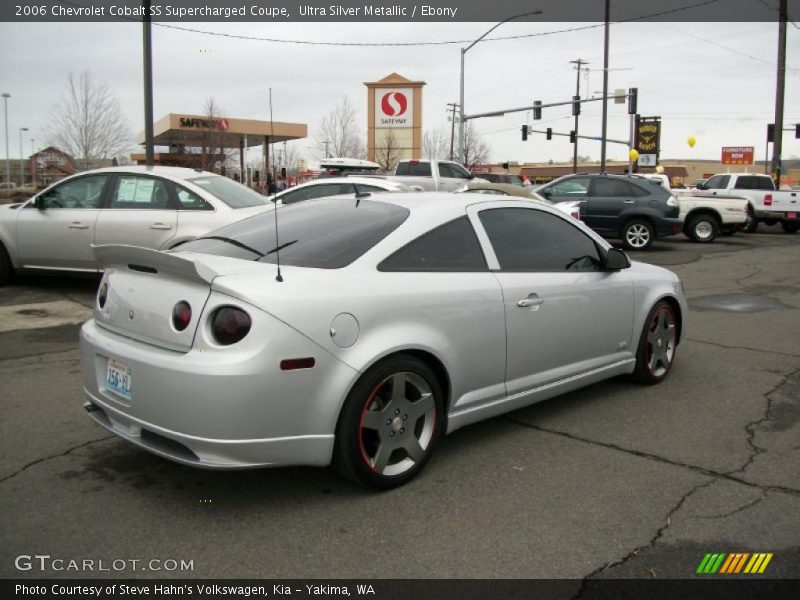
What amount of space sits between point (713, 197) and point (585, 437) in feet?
57.6

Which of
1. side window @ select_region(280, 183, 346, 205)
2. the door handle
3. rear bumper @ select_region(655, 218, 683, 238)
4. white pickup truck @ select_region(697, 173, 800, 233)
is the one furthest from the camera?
white pickup truck @ select_region(697, 173, 800, 233)

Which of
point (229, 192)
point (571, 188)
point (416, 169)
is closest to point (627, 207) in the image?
point (571, 188)

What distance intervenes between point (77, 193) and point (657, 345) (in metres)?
7.32

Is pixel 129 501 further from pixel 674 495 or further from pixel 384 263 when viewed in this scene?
pixel 674 495

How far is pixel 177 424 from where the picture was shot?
10.1ft

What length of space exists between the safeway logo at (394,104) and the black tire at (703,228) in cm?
3337

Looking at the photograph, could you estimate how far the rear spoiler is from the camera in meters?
3.20

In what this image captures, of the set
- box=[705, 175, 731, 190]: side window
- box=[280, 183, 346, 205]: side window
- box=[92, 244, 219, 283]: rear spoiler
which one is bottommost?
box=[92, 244, 219, 283]: rear spoiler

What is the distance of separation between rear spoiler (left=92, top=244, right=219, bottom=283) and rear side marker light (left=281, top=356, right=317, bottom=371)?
20.7 inches

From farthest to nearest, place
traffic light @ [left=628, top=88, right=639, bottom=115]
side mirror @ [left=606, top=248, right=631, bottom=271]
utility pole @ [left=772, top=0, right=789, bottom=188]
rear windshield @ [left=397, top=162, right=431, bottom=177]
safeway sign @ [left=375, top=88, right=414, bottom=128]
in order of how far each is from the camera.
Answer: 1. safeway sign @ [left=375, top=88, right=414, bottom=128]
2. traffic light @ [left=628, top=88, right=639, bottom=115]
3. utility pole @ [left=772, top=0, right=789, bottom=188]
4. rear windshield @ [left=397, top=162, right=431, bottom=177]
5. side mirror @ [left=606, top=248, right=631, bottom=271]

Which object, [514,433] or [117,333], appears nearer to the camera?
[117,333]

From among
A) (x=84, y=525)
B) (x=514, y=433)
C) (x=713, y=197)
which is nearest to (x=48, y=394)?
(x=84, y=525)

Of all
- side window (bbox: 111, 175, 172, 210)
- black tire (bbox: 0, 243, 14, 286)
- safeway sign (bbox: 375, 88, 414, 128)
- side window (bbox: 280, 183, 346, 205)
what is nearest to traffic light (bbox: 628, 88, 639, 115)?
safeway sign (bbox: 375, 88, 414, 128)

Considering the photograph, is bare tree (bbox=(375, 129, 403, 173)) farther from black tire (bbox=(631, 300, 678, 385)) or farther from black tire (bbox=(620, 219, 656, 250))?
black tire (bbox=(631, 300, 678, 385))
